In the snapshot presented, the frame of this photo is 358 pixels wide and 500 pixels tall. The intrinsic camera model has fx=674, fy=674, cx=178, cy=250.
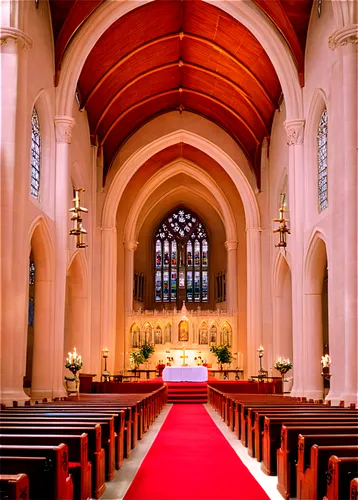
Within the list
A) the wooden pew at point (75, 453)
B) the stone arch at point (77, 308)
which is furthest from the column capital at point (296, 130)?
the wooden pew at point (75, 453)

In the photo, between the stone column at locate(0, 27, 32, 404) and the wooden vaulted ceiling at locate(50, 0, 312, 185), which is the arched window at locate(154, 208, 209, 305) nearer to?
the wooden vaulted ceiling at locate(50, 0, 312, 185)

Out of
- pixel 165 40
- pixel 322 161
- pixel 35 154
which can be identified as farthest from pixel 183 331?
pixel 35 154

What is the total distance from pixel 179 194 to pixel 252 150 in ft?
34.2

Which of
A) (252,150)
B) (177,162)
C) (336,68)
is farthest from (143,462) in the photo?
(177,162)

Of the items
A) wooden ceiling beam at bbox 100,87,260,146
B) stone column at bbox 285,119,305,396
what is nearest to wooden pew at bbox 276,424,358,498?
stone column at bbox 285,119,305,396

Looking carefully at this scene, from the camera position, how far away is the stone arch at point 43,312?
19.5 meters

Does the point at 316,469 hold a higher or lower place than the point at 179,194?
lower

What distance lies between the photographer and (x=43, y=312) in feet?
65.9

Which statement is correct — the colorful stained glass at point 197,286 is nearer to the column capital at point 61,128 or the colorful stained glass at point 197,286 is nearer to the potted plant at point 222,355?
the potted plant at point 222,355

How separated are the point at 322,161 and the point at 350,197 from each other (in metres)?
5.27

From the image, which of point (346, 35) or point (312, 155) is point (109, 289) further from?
point (346, 35)

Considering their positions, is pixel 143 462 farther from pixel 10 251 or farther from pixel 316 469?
pixel 10 251

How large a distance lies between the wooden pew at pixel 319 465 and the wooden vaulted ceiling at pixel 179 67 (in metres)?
16.6

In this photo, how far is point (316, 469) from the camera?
6309 millimetres
